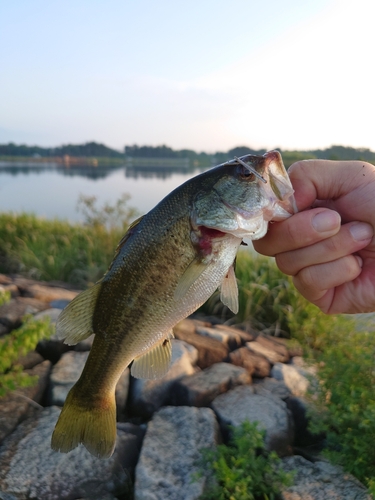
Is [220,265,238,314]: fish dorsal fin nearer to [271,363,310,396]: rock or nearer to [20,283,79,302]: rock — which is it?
[271,363,310,396]: rock

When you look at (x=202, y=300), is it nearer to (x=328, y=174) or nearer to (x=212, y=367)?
(x=328, y=174)

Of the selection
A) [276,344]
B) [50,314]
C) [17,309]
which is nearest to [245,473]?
[276,344]

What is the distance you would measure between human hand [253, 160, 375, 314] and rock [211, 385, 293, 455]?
4.56 feet

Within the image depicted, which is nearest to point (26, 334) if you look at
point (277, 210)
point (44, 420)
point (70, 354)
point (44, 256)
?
point (44, 420)

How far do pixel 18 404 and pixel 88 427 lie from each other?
4.72 ft

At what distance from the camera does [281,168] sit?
74.7 inches

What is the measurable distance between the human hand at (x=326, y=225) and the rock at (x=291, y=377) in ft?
6.09

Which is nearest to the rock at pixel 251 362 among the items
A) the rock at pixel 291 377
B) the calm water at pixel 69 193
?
the rock at pixel 291 377

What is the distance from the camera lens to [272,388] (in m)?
3.84

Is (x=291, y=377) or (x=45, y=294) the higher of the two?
(x=45, y=294)

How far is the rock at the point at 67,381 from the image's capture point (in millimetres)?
3510

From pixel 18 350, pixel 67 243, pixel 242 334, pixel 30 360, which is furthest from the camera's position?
pixel 67 243

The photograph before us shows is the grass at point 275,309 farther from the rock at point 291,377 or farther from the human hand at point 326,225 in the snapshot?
the human hand at point 326,225

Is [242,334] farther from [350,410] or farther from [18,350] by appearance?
[18,350]
